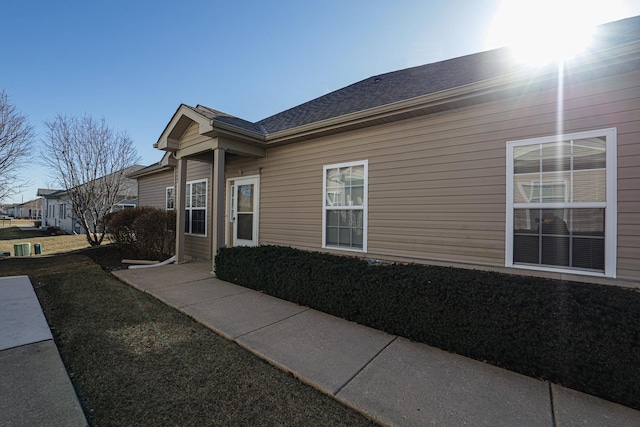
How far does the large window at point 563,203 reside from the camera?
10.4 feet

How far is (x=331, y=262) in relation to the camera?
4141mm

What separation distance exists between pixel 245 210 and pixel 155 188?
20.2 ft

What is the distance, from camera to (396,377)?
239 cm

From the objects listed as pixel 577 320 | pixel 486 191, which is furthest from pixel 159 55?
pixel 577 320

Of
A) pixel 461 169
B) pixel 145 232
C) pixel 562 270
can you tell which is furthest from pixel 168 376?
pixel 145 232

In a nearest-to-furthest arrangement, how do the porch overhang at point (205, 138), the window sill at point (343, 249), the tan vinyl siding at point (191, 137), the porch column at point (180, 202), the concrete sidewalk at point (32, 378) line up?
the concrete sidewalk at point (32, 378) → the window sill at point (343, 249) → the porch overhang at point (205, 138) → the tan vinyl siding at point (191, 137) → the porch column at point (180, 202)

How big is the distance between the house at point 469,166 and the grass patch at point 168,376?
2.72m

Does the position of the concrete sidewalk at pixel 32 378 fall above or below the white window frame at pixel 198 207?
below

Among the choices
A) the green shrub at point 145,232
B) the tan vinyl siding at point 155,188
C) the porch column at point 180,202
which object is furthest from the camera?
the tan vinyl siding at point 155,188

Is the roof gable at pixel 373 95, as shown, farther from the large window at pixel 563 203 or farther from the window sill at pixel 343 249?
the window sill at pixel 343 249

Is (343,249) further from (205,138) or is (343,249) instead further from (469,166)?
(205,138)

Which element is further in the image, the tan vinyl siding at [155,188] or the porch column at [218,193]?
the tan vinyl siding at [155,188]

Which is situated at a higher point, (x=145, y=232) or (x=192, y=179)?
(x=192, y=179)

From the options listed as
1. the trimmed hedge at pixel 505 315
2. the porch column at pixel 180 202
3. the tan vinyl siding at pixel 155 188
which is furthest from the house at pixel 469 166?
the tan vinyl siding at pixel 155 188
